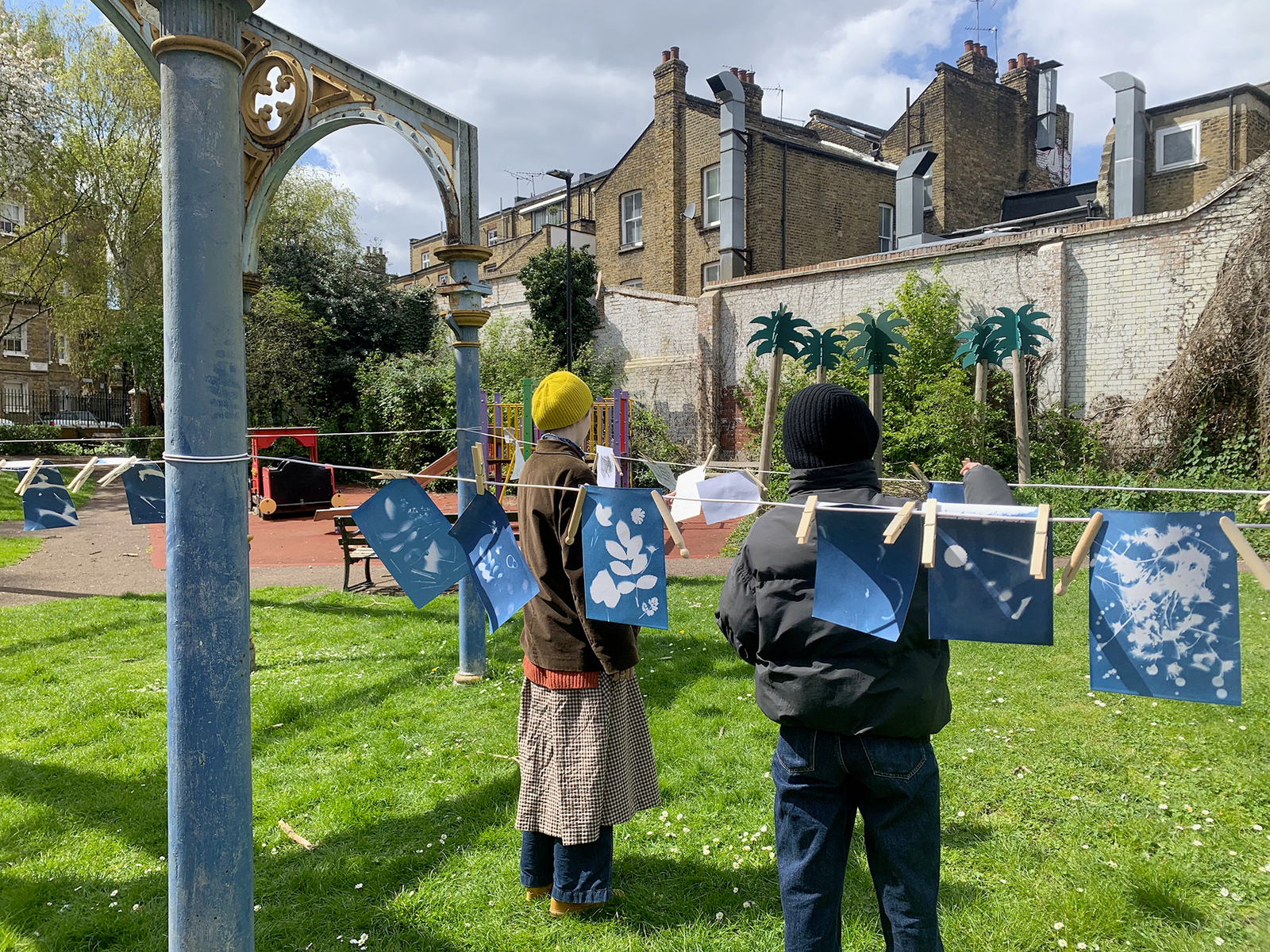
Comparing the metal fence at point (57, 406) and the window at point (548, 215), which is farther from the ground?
the window at point (548, 215)

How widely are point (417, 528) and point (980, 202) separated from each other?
26.0 meters

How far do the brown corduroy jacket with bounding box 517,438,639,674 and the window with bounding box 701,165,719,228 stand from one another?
22.3m

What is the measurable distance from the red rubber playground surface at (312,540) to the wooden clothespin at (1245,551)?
774 centimetres

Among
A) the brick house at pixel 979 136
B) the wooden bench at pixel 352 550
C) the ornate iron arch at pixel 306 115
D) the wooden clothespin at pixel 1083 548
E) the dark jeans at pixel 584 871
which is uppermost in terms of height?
→ the brick house at pixel 979 136

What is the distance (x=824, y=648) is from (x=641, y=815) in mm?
2101

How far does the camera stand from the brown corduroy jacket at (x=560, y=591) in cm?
278

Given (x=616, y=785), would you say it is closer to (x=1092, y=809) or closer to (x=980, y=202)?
(x=1092, y=809)

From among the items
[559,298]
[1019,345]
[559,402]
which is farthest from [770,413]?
[559,298]

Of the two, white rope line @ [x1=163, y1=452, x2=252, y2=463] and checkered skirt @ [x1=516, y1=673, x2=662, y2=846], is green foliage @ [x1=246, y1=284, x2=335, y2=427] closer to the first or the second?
checkered skirt @ [x1=516, y1=673, x2=662, y2=846]

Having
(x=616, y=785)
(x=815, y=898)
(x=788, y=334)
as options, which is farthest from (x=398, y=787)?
(x=788, y=334)

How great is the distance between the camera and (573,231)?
2978 cm

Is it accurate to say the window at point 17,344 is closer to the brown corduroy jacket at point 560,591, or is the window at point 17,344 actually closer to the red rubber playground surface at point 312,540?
the red rubber playground surface at point 312,540

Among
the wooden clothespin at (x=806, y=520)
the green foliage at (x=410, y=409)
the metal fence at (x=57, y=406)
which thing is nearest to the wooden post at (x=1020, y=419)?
the wooden clothespin at (x=806, y=520)

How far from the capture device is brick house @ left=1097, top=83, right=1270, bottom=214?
62.6ft
